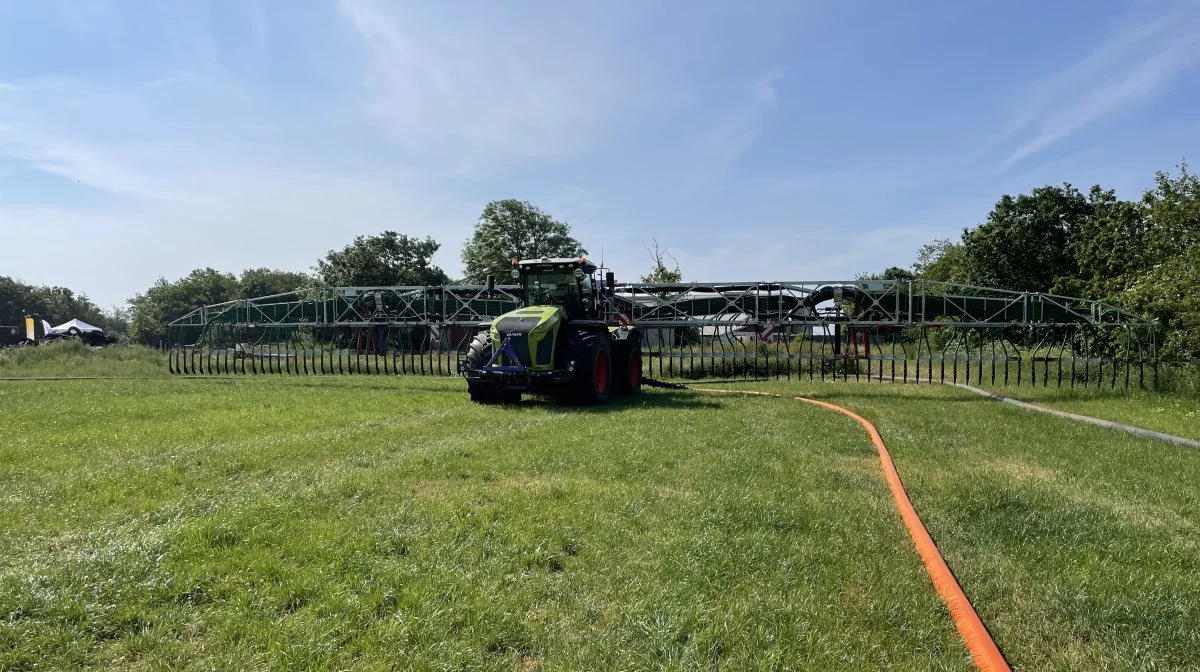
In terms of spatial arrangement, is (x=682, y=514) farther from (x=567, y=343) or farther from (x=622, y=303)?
(x=622, y=303)

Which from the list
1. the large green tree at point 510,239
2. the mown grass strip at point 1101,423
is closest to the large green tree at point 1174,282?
the mown grass strip at point 1101,423

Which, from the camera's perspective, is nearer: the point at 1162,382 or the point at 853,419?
the point at 853,419

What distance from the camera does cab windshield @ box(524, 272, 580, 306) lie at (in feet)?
40.4

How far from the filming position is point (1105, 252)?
21812 mm

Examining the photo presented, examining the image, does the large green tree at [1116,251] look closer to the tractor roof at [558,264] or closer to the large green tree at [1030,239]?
the large green tree at [1030,239]

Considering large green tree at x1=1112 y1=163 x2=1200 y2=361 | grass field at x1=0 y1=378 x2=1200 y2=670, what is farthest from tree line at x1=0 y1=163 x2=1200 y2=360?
grass field at x1=0 y1=378 x2=1200 y2=670

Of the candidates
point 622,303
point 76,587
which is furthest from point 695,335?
point 76,587

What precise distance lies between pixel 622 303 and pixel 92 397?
1142cm

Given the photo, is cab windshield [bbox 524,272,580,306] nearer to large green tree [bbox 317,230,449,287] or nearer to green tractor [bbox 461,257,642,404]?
green tractor [bbox 461,257,642,404]

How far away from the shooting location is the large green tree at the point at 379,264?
4903 centimetres

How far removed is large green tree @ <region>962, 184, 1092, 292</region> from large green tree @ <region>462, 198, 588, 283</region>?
2867 cm

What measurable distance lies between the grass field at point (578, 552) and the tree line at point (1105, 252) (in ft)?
24.9

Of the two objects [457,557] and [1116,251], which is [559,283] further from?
[1116,251]

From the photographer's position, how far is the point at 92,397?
39.3 ft
